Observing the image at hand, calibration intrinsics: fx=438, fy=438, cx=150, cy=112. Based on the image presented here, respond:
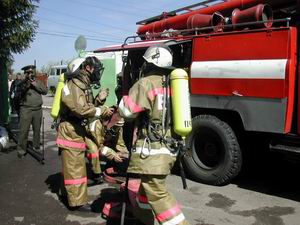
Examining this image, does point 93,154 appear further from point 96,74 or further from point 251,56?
point 251,56

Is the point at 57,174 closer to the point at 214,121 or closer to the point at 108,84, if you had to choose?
the point at 214,121

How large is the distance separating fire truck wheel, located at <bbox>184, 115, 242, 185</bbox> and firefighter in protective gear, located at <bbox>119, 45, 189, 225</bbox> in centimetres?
218

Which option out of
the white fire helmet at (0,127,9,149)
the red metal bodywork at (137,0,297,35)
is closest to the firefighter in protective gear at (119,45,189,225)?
the red metal bodywork at (137,0,297,35)

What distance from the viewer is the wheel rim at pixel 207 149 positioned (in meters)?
6.07

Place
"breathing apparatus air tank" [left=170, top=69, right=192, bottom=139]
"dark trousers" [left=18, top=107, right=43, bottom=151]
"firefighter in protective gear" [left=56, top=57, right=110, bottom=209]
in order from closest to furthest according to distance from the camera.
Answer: "breathing apparatus air tank" [left=170, top=69, right=192, bottom=139] < "firefighter in protective gear" [left=56, top=57, right=110, bottom=209] < "dark trousers" [left=18, top=107, right=43, bottom=151]

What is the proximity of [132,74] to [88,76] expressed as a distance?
95.7 inches

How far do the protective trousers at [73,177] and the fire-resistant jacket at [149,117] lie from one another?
1.44m

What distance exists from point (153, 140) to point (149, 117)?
205 mm

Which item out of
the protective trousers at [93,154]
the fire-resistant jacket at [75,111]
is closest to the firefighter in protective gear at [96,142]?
the protective trousers at [93,154]

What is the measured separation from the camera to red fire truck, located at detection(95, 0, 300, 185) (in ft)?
17.0

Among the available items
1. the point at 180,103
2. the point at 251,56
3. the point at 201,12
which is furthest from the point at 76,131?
the point at 201,12

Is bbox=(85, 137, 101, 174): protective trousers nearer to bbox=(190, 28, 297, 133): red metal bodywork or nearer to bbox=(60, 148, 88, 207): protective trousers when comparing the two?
bbox=(60, 148, 88, 207): protective trousers

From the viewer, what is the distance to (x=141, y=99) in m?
3.73

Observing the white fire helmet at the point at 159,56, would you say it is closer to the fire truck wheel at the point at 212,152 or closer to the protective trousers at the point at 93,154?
the fire truck wheel at the point at 212,152
